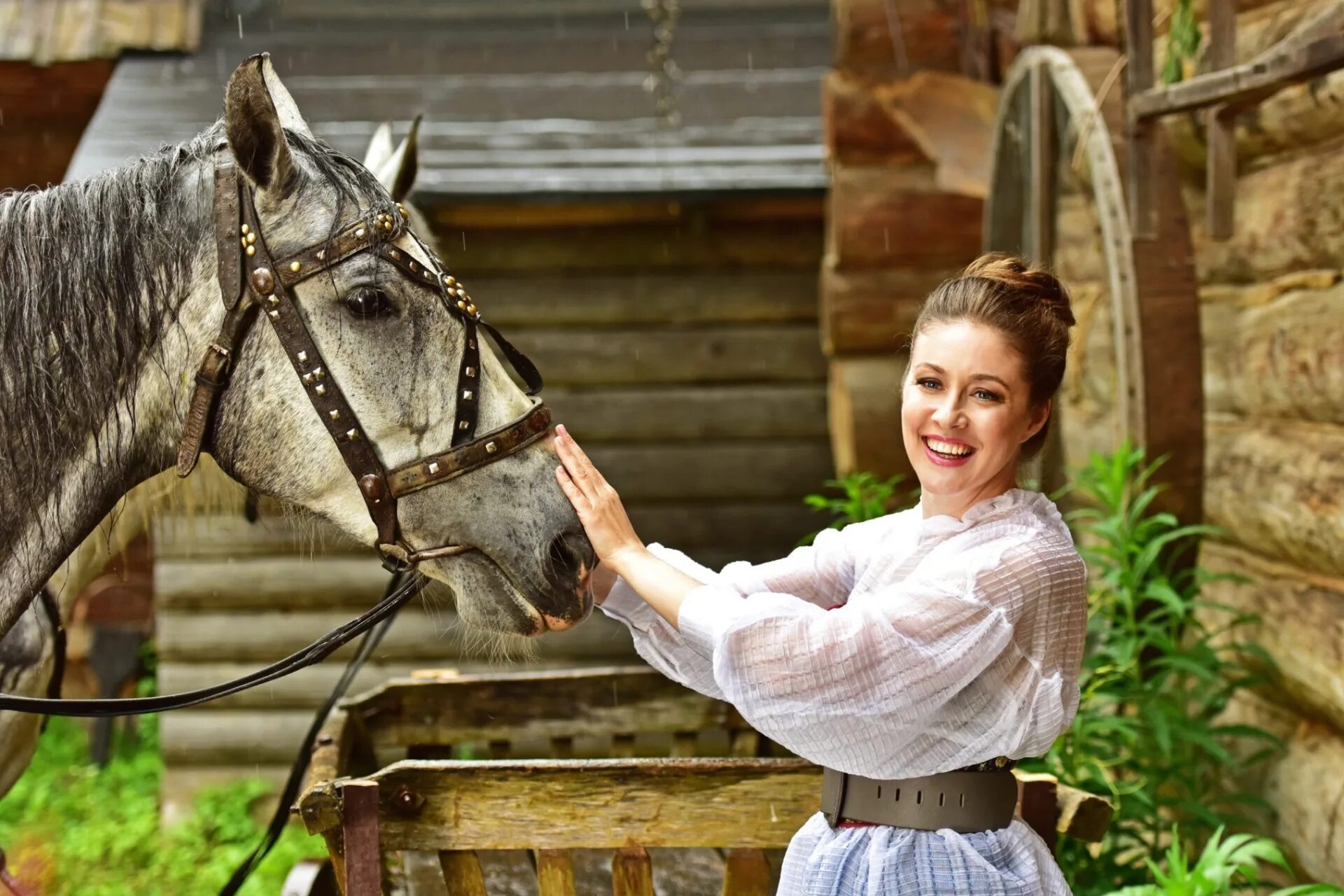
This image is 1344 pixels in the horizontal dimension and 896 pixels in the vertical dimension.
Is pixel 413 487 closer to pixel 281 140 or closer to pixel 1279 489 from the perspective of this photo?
pixel 281 140

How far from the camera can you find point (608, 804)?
193 centimetres

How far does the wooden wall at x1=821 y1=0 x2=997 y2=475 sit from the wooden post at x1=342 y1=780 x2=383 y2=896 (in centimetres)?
291

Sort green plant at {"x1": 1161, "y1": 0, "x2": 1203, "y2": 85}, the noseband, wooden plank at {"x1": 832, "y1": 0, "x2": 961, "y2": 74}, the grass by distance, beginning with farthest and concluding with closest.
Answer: the grass, wooden plank at {"x1": 832, "y1": 0, "x2": 961, "y2": 74}, green plant at {"x1": 1161, "y1": 0, "x2": 1203, "y2": 85}, the noseband

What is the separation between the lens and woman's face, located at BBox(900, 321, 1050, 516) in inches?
57.9

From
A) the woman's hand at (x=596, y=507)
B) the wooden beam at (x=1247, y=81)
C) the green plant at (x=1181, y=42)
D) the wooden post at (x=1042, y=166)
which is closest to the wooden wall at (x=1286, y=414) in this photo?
the green plant at (x=1181, y=42)

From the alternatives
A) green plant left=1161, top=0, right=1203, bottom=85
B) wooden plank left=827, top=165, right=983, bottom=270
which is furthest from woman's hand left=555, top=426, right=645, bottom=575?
wooden plank left=827, top=165, right=983, bottom=270

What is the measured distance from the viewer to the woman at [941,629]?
1.38 m

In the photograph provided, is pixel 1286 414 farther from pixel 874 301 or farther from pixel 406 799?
pixel 406 799

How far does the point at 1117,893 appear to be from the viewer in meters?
2.05

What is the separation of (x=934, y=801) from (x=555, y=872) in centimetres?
72

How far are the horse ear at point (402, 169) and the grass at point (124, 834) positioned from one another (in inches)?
121

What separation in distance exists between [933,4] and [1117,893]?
352cm

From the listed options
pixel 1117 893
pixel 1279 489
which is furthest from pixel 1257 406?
pixel 1117 893

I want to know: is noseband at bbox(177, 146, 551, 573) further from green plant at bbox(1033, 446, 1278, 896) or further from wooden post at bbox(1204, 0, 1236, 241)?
wooden post at bbox(1204, 0, 1236, 241)
